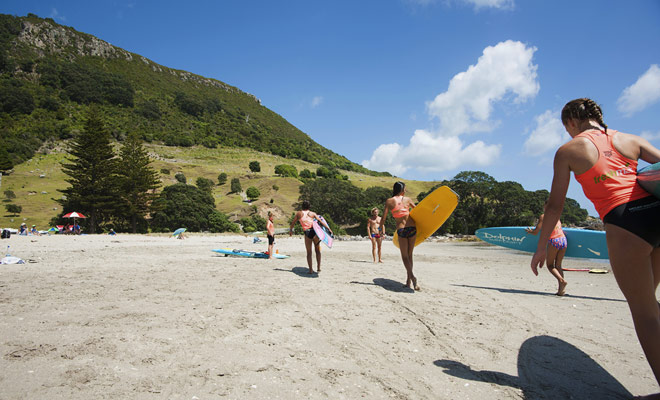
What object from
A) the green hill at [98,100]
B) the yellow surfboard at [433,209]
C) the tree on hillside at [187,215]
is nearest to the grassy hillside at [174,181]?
the green hill at [98,100]

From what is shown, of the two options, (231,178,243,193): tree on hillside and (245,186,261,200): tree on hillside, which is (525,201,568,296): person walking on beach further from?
→ (231,178,243,193): tree on hillside

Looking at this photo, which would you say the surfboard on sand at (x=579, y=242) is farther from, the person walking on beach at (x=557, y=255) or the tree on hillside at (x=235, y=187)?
the tree on hillside at (x=235, y=187)

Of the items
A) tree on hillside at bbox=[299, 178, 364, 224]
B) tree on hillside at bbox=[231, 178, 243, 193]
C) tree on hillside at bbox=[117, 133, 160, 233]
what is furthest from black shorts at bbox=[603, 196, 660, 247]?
tree on hillside at bbox=[231, 178, 243, 193]

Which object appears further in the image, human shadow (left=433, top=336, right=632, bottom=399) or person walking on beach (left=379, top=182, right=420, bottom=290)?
person walking on beach (left=379, top=182, right=420, bottom=290)

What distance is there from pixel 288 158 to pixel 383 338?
329ft

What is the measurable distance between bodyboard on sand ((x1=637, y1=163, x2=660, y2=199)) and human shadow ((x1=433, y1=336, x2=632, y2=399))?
167 centimetres

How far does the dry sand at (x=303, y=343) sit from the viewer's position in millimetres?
2615

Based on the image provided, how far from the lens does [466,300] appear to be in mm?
5793

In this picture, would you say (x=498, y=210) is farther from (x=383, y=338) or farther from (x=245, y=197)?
(x=383, y=338)

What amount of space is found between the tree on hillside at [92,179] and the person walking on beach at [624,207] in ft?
129

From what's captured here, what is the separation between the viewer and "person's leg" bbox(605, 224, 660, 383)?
2.10 m

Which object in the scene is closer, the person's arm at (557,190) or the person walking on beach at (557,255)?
the person's arm at (557,190)

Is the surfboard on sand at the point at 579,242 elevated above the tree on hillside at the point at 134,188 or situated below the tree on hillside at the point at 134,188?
below

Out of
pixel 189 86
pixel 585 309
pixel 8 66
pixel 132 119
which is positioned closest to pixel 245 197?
pixel 585 309
